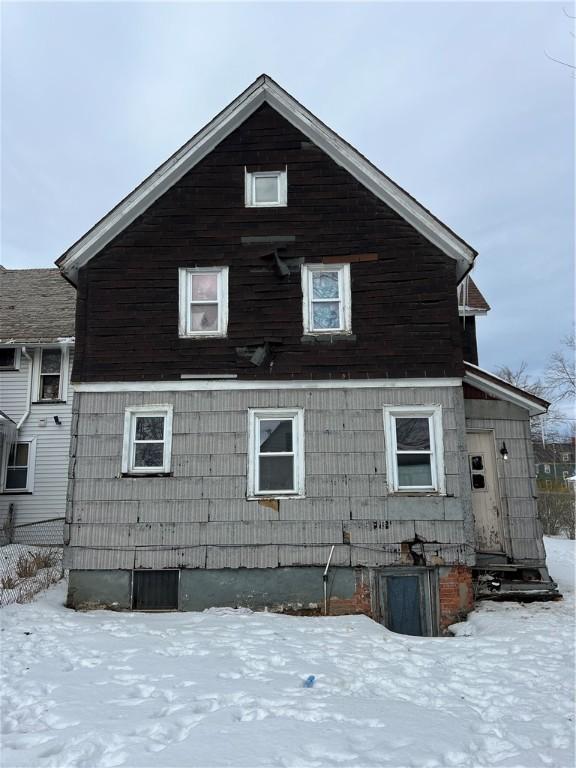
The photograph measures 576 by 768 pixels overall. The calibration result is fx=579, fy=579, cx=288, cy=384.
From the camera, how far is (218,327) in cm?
1123

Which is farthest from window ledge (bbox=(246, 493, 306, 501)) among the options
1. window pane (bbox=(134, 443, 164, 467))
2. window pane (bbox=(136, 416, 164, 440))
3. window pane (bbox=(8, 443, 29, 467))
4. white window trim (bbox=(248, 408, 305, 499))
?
window pane (bbox=(8, 443, 29, 467))

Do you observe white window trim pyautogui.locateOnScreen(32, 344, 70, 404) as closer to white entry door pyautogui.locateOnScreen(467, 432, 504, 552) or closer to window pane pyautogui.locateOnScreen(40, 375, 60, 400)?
window pane pyautogui.locateOnScreen(40, 375, 60, 400)

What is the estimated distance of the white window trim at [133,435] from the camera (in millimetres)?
10797

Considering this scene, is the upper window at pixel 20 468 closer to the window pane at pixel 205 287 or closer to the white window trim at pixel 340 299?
the window pane at pixel 205 287

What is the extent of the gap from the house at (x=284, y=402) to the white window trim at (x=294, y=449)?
3 centimetres

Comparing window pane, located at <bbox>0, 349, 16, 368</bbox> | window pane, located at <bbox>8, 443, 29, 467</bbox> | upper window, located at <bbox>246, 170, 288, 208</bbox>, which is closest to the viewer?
upper window, located at <bbox>246, 170, 288, 208</bbox>

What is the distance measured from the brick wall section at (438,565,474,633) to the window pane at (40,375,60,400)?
13344mm

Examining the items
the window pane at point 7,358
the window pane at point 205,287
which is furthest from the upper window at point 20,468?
the window pane at point 205,287

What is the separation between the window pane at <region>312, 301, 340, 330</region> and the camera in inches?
440

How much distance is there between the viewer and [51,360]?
1847cm

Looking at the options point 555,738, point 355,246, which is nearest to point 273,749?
point 555,738

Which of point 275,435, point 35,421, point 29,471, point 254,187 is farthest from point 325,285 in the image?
point 29,471

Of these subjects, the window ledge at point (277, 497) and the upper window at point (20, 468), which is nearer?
the window ledge at point (277, 497)

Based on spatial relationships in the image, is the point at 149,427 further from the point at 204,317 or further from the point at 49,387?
the point at 49,387
